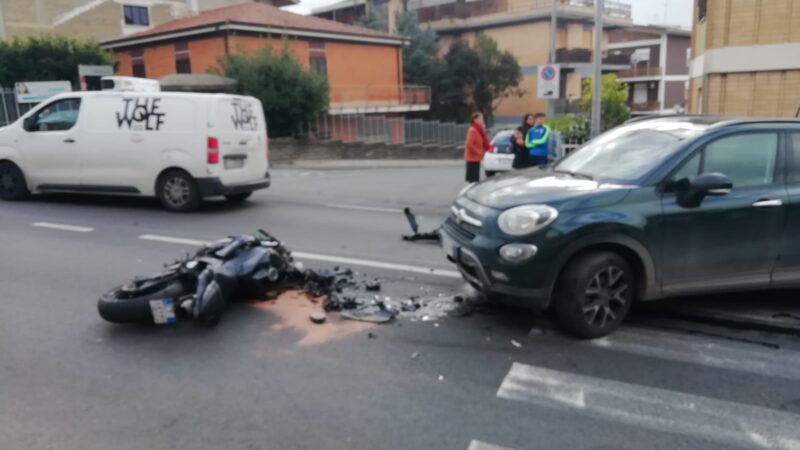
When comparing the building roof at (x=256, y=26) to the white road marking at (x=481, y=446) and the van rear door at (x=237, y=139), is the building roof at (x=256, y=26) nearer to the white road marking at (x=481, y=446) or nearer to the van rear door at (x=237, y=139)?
the van rear door at (x=237, y=139)

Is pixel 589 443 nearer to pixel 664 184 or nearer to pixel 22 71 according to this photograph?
pixel 664 184

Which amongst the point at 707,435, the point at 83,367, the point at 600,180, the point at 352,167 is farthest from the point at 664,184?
the point at 352,167

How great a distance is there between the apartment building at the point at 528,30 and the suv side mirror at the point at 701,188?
41.6 m

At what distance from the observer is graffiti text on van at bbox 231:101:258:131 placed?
1021 centimetres

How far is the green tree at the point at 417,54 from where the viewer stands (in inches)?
1617

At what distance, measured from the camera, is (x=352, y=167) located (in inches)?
885

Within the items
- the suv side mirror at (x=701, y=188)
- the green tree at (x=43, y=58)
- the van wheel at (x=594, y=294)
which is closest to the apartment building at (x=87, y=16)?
the green tree at (x=43, y=58)

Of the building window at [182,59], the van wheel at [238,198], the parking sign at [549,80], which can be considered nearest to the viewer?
the van wheel at [238,198]

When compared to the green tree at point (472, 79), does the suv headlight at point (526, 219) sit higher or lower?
lower

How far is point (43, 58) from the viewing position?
2516cm

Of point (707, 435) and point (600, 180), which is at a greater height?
point (600, 180)

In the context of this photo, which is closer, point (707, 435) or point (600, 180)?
point (707, 435)

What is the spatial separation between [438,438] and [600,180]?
8.79 ft

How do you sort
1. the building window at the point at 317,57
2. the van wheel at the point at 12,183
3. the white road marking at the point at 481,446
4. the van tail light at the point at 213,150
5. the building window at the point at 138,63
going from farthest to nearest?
the building window at the point at 138,63 → the building window at the point at 317,57 → the van wheel at the point at 12,183 → the van tail light at the point at 213,150 → the white road marking at the point at 481,446
